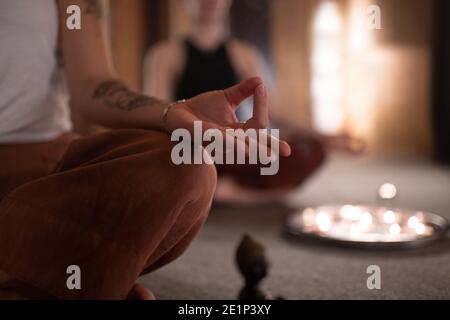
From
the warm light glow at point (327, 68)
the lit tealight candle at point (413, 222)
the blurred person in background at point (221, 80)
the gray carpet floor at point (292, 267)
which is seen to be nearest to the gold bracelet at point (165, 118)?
the gray carpet floor at point (292, 267)

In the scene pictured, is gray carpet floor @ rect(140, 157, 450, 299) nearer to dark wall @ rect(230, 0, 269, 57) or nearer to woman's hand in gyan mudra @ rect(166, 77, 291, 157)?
woman's hand in gyan mudra @ rect(166, 77, 291, 157)

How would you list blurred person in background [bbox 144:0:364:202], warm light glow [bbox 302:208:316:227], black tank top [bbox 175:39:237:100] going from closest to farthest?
warm light glow [bbox 302:208:316:227] → blurred person in background [bbox 144:0:364:202] → black tank top [bbox 175:39:237:100]

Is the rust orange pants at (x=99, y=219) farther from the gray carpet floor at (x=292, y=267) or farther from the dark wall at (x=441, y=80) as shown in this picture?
the dark wall at (x=441, y=80)

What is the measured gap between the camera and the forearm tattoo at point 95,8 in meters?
1.00

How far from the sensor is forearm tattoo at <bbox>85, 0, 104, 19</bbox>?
39.4 inches

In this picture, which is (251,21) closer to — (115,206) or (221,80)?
(221,80)

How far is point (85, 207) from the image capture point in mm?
692

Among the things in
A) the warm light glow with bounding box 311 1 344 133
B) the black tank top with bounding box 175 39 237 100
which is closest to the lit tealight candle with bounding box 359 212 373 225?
the black tank top with bounding box 175 39 237 100

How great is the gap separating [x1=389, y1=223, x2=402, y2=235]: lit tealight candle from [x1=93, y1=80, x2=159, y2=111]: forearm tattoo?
883 millimetres

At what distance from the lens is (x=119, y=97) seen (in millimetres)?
874

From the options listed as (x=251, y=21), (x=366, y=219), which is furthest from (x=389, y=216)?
(x=251, y=21)

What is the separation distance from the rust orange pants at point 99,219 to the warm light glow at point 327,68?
3.57 m

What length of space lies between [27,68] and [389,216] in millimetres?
1069
